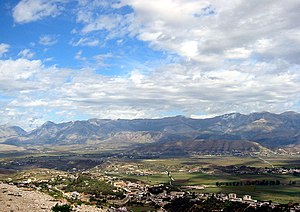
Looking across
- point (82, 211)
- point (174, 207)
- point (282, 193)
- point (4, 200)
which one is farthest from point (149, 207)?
point (282, 193)

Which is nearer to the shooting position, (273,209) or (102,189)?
(273,209)

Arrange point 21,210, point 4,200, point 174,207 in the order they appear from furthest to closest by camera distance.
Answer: point 174,207
point 4,200
point 21,210

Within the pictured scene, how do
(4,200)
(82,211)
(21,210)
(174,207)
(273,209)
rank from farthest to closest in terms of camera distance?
(174,207) → (273,209) → (82,211) → (4,200) → (21,210)

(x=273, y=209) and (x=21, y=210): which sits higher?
(x=21, y=210)

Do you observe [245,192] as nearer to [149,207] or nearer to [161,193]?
[161,193]

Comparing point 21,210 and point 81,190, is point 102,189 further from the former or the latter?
point 21,210

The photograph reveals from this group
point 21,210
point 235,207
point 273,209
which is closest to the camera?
point 21,210

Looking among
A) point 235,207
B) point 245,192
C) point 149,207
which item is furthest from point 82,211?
point 245,192

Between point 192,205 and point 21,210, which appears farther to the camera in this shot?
point 192,205

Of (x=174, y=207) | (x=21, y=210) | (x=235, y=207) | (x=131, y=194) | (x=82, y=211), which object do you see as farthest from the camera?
(x=131, y=194)
